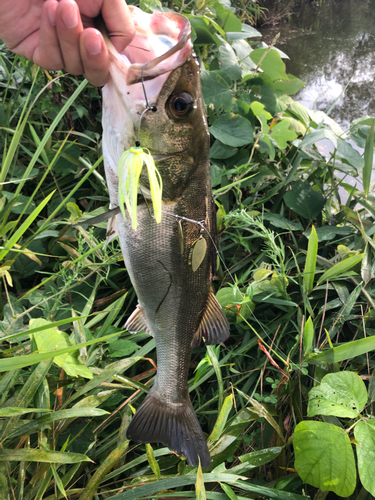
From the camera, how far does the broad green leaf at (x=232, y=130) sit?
99.6 inches

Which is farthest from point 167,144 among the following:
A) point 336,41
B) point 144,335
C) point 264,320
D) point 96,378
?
point 336,41

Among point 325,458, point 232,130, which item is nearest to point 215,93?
point 232,130

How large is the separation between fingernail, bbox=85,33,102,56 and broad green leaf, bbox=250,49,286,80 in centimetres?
216

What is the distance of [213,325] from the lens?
4.88 feet

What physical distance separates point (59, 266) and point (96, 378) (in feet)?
2.98

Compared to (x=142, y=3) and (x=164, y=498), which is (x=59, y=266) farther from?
(x=142, y=3)

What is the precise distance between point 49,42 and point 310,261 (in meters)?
1.71

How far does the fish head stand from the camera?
3.51 ft

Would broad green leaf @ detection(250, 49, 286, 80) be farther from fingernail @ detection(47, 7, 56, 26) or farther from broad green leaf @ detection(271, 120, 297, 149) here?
fingernail @ detection(47, 7, 56, 26)

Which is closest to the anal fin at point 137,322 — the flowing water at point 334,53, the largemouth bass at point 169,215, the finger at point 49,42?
the largemouth bass at point 169,215

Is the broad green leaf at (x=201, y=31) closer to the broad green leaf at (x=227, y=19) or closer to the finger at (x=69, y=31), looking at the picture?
the broad green leaf at (x=227, y=19)

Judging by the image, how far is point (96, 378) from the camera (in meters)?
1.56

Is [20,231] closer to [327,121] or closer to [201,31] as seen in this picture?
[201,31]

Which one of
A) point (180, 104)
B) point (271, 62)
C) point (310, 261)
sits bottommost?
point (310, 261)
